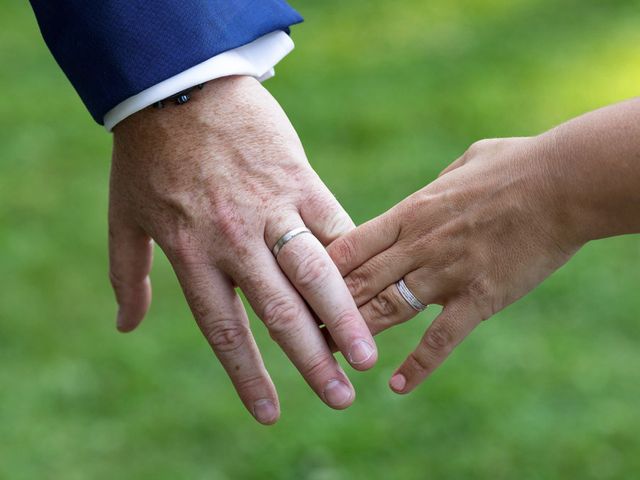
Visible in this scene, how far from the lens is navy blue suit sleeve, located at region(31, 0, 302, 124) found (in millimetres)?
2455

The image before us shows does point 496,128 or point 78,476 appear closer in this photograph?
point 78,476

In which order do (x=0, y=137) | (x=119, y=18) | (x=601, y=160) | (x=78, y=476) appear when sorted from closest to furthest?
(x=601, y=160), (x=119, y=18), (x=78, y=476), (x=0, y=137)

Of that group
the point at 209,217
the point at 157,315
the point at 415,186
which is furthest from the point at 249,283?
the point at 415,186

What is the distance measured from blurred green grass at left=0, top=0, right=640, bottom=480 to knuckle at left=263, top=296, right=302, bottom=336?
152cm

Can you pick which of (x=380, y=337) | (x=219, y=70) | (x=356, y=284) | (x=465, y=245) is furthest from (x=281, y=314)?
(x=380, y=337)

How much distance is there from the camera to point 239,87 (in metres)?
2.56

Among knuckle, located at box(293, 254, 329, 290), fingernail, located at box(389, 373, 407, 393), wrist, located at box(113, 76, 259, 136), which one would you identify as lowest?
fingernail, located at box(389, 373, 407, 393)

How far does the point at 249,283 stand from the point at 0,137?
14.1ft

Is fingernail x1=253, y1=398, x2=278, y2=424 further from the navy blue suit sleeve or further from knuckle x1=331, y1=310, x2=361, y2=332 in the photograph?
the navy blue suit sleeve

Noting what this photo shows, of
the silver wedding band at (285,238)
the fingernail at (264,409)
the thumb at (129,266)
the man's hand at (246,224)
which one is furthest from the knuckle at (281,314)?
the thumb at (129,266)

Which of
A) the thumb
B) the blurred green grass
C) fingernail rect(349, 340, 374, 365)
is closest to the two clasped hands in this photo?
fingernail rect(349, 340, 374, 365)

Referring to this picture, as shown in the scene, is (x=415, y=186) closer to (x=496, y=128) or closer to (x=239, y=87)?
(x=496, y=128)


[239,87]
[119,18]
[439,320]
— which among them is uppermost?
[119,18]

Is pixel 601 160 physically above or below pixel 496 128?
above
